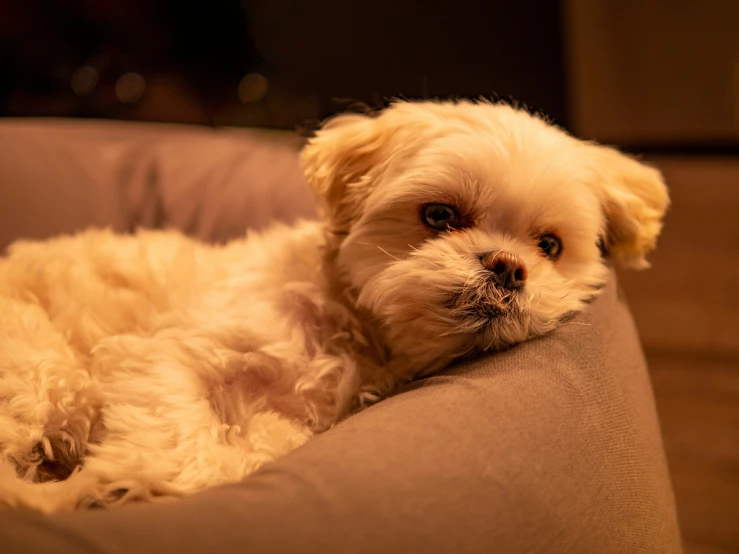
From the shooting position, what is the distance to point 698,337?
362cm

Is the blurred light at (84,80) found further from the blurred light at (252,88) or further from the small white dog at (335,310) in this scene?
the small white dog at (335,310)

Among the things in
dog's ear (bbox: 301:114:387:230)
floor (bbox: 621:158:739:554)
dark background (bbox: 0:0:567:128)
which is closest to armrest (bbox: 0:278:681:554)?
dog's ear (bbox: 301:114:387:230)

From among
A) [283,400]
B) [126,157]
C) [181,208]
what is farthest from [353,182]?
[126,157]

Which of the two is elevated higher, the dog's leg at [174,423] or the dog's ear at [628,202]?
the dog's ear at [628,202]

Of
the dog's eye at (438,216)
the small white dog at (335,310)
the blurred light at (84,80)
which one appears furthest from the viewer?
the blurred light at (84,80)

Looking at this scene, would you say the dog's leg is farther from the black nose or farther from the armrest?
the black nose

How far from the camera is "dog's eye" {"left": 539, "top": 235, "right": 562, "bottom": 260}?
1519 millimetres

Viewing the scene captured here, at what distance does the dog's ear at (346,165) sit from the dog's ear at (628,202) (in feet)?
1.81

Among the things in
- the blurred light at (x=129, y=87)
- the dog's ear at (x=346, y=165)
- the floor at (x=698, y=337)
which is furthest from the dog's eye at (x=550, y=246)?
the blurred light at (x=129, y=87)

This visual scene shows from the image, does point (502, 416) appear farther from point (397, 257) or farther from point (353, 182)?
point (353, 182)

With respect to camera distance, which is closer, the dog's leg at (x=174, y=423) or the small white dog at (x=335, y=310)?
the dog's leg at (x=174, y=423)

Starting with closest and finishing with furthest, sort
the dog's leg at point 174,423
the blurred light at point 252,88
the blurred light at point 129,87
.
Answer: the dog's leg at point 174,423 → the blurred light at point 129,87 → the blurred light at point 252,88

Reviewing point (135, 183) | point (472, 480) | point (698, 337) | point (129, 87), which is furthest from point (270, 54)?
point (472, 480)

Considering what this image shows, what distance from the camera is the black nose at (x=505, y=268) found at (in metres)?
1.31
